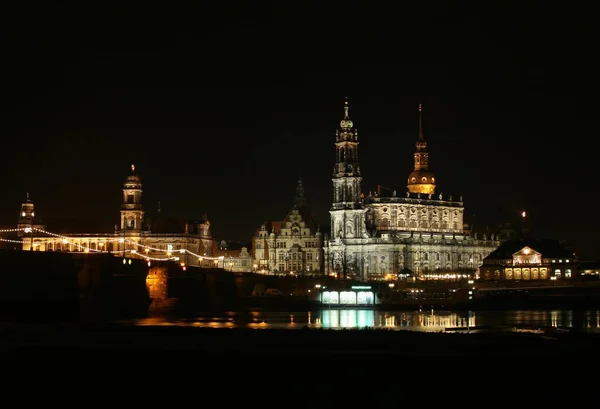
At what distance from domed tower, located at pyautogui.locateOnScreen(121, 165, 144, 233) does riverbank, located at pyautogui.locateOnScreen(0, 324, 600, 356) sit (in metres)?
110

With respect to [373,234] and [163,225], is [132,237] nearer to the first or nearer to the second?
[163,225]

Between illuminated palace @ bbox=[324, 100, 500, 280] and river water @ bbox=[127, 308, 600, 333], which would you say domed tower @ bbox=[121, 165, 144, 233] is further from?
river water @ bbox=[127, 308, 600, 333]

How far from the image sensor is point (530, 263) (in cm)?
18025

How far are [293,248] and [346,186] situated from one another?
1546cm

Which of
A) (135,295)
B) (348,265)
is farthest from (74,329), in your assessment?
(348,265)

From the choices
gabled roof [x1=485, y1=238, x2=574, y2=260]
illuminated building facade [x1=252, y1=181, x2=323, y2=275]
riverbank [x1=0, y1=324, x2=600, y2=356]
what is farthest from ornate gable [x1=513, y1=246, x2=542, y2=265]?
riverbank [x1=0, y1=324, x2=600, y2=356]

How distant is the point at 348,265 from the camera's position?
186 meters

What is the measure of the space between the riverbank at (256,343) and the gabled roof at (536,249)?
354 feet

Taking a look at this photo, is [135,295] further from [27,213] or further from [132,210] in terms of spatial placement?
[27,213]

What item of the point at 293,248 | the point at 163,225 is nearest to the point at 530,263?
the point at 293,248

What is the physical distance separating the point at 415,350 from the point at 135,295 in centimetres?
6138

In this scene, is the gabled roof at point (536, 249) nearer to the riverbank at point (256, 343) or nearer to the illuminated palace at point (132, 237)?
the illuminated palace at point (132, 237)

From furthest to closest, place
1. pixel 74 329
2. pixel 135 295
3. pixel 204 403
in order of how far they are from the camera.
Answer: pixel 135 295
pixel 74 329
pixel 204 403

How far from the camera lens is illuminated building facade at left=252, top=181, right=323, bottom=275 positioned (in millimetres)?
193250
